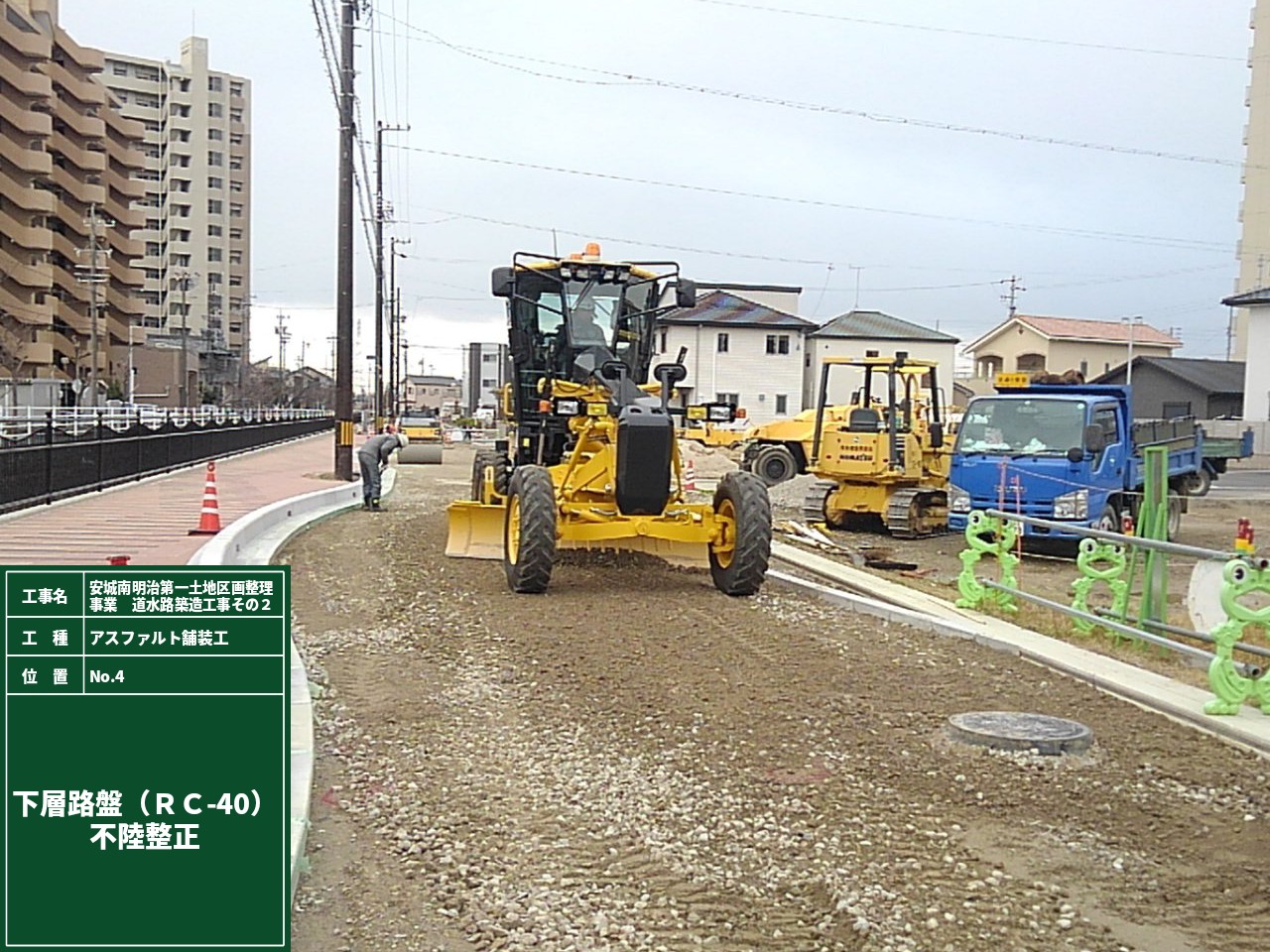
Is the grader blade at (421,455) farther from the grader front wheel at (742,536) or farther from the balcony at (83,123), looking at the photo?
the balcony at (83,123)

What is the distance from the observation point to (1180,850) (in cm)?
513

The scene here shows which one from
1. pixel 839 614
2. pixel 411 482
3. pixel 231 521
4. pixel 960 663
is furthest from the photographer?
pixel 411 482

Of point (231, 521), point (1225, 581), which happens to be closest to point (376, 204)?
point (231, 521)

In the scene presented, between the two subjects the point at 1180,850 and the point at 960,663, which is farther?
the point at 960,663

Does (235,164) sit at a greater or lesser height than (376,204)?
greater

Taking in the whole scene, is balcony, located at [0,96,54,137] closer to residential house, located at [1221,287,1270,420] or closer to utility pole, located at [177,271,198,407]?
utility pole, located at [177,271,198,407]

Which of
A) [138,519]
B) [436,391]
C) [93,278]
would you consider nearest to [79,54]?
[93,278]

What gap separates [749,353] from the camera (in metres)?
61.4

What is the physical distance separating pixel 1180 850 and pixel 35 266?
64.9 meters

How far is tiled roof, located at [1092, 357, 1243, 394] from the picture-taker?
51.9m

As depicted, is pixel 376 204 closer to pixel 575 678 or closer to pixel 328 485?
pixel 328 485

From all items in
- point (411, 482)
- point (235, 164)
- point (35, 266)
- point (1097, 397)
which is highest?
point (235, 164)

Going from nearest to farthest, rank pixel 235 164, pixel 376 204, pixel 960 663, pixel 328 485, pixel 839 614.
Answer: pixel 960 663, pixel 839 614, pixel 328 485, pixel 376 204, pixel 235 164

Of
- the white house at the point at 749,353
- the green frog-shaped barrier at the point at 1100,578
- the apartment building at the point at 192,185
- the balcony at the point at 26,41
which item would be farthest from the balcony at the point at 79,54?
the green frog-shaped barrier at the point at 1100,578
